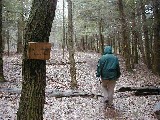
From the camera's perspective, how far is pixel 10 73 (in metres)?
19.7

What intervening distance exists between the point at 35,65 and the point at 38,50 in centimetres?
33

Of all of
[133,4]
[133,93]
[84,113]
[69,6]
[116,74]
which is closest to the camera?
[84,113]

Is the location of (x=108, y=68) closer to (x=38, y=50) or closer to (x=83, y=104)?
(x=83, y=104)

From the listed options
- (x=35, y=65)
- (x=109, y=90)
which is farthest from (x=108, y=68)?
(x=35, y=65)

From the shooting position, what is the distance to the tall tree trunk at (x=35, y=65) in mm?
5996

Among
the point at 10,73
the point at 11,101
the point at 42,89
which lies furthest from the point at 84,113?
the point at 10,73

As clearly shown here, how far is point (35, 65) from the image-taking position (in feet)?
19.9

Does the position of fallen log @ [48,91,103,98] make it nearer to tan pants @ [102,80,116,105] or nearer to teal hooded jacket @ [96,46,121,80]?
tan pants @ [102,80,116,105]

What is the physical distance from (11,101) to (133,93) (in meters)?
5.22

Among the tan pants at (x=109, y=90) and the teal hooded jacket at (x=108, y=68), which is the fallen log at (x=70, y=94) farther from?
the teal hooded jacket at (x=108, y=68)

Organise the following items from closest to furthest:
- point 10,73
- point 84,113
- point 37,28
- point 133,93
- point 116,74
A: 1. point 37,28
2. point 84,113
3. point 116,74
4. point 133,93
5. point 10,73

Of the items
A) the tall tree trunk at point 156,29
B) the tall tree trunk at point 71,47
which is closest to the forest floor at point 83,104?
the tall tree trunk at point 71,47

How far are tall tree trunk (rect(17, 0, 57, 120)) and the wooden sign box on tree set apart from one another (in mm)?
140

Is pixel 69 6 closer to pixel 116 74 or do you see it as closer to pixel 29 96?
pixel 116 74
